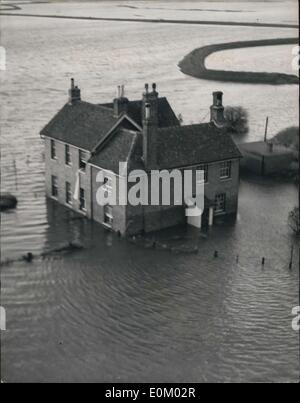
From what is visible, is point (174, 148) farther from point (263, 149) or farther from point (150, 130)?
point (263, 149)

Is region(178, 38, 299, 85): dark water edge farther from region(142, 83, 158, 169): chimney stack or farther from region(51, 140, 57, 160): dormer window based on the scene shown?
region(142, 83, 158, 169): chimney stack

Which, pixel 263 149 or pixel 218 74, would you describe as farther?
pixel 218 74

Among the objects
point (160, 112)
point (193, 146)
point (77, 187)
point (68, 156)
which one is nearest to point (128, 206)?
point (77, 187)

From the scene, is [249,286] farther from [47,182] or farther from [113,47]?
[113,47]

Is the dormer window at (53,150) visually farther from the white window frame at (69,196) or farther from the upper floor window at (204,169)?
the upper floor window at (204,169)

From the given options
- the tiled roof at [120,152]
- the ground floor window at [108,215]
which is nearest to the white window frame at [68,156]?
the tiled roof at [120,152]

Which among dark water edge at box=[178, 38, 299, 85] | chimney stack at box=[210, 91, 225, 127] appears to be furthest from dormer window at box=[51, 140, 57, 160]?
dark water edge at box=[178, 38, 299, 85]
